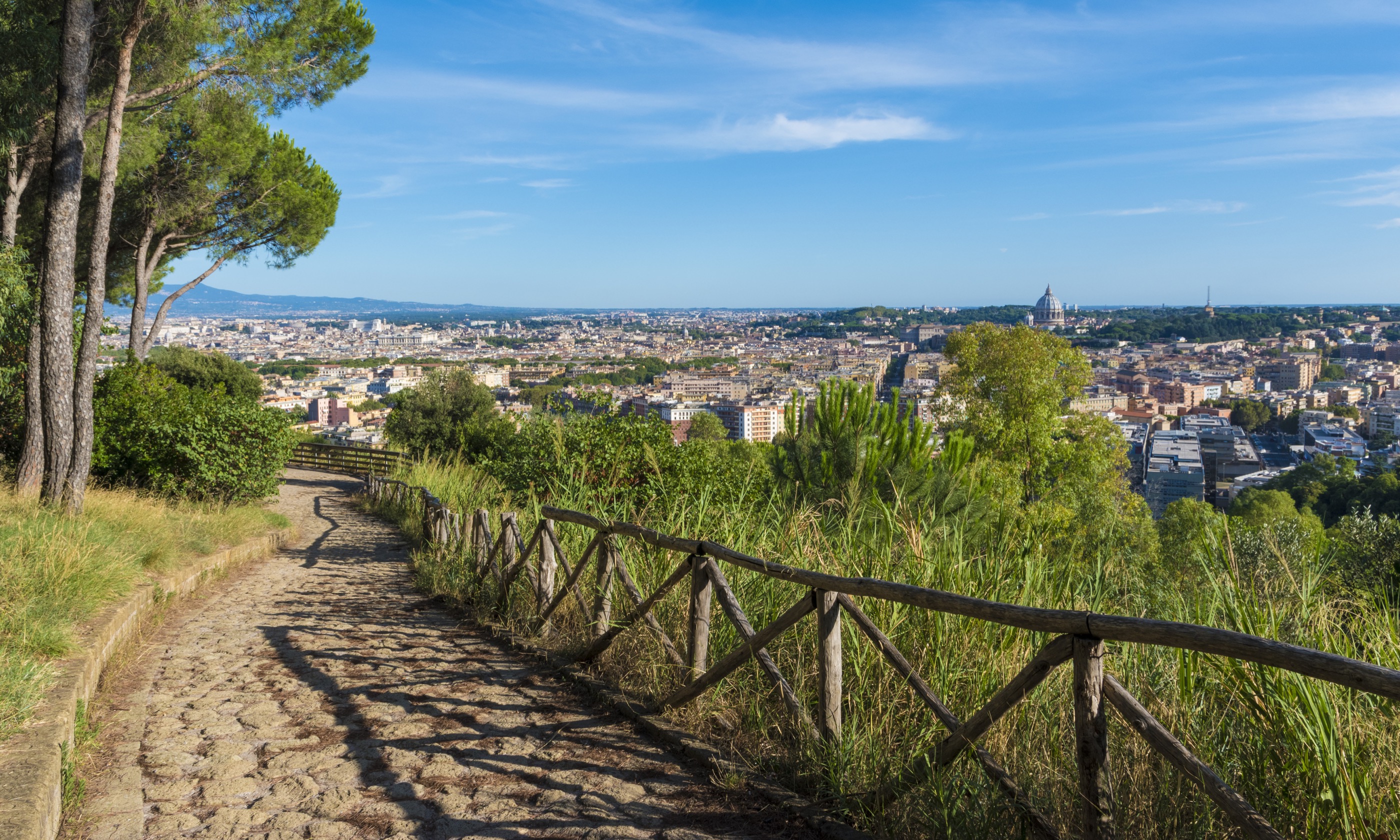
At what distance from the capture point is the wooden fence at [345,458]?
2164cm

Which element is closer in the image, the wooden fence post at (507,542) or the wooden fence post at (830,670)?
the wooden fence post at (830,670)

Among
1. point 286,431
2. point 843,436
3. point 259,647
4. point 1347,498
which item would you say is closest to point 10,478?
point 286,431

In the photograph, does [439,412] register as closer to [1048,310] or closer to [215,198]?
[215,198]

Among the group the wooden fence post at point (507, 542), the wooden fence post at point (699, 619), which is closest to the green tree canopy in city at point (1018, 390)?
the wooden fence post at point (507, 542)

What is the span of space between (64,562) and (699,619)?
403 centimetres

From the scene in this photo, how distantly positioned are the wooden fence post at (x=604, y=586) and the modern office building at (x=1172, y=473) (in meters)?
27.2

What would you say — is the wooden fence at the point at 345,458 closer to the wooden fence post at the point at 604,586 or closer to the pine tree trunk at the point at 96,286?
the pine tree trunk at the point at 96,286

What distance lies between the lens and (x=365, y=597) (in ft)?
23.3

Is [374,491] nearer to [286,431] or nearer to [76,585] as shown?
[286,431]

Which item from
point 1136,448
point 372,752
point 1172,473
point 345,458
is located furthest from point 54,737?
point 1136,448

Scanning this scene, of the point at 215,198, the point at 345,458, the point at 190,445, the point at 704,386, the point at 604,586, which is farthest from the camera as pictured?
the point at 704,386

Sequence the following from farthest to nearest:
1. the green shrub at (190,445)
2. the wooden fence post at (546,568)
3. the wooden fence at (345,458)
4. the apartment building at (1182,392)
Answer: the apartment building at (1182,392)
the wooden fence at (345,458)
the green shrub at (190,445)
the wooden fence post at (546,568)

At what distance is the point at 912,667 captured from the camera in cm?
302

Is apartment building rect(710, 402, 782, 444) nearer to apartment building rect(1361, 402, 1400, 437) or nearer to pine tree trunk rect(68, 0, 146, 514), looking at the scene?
apartment building rect(1361, 402, 1400, 437)
